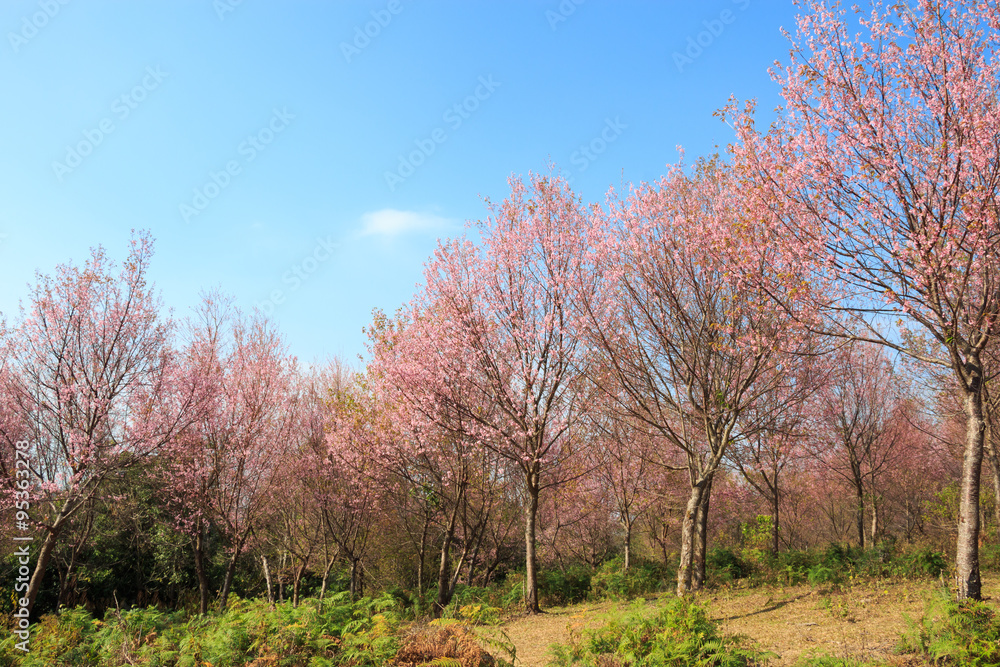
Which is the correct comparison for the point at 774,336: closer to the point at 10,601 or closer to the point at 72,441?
the point at 72,441

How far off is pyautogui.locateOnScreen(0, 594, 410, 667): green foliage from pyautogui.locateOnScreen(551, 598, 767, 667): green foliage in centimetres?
208

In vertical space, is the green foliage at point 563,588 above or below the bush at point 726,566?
below

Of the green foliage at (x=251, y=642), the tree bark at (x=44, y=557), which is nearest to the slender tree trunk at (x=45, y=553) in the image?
the tree bark at (x=44, y=557)

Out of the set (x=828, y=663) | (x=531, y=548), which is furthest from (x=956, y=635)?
(x=531, y=548)

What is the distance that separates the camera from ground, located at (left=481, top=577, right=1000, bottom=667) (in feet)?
22.0

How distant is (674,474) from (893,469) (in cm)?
1127

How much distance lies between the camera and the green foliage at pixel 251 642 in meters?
6.30

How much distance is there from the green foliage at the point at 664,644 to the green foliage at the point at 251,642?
2075mm

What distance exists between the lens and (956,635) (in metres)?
5.56

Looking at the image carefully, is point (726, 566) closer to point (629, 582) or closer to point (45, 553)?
point (629, 582)

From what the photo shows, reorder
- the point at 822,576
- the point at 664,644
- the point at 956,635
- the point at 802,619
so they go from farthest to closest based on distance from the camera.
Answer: the point at 822,576
the point at 802,619
the point at 664,644
the point at 956,635

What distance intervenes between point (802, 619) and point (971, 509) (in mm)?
2714

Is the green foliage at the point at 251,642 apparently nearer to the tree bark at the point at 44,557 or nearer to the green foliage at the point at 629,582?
the tree bark at the point at 44,557

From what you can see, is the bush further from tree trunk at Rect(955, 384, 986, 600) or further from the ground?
tree trunk at Rect(955, 384, 986, 600)
